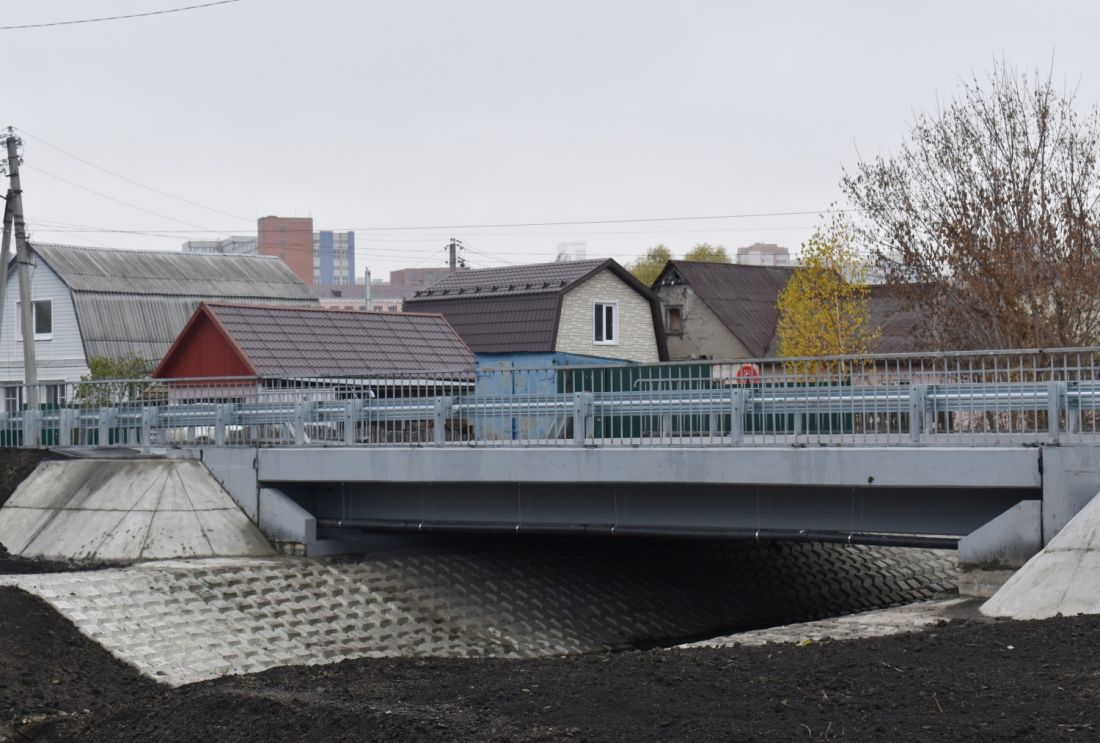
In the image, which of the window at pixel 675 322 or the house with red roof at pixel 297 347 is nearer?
the house with red roof at pixel 297 347

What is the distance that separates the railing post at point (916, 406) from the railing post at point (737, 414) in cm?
232

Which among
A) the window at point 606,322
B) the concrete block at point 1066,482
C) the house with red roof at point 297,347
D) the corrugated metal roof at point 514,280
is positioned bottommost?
the concrete block at point 1066,482

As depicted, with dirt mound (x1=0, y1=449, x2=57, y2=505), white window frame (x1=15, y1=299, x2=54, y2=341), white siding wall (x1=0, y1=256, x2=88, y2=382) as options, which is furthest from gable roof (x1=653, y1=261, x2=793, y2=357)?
dirt mound (x1=0, y1=449, x2=57, y2=505)

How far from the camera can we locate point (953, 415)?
20.4 metres

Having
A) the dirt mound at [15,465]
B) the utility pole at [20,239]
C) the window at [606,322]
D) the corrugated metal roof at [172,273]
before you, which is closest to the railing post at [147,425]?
the dirt mound at [15,465]

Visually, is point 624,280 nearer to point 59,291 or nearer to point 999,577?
point 59,291

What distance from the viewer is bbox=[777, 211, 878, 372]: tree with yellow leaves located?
4488 cm

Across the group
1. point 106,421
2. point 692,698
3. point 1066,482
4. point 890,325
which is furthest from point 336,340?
point 890,325

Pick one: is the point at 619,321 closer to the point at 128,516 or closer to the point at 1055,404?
the point at 128,516

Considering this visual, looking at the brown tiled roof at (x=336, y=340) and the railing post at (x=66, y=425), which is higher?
the brown tiled roof at (x=336, y=340)

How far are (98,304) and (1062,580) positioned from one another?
134ft

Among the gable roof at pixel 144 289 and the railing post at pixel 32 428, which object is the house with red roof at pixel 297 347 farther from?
the gable roof at pixel 144 289

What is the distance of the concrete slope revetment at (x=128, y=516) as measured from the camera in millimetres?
23125

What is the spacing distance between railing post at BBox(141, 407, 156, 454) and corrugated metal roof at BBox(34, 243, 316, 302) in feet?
79.9
